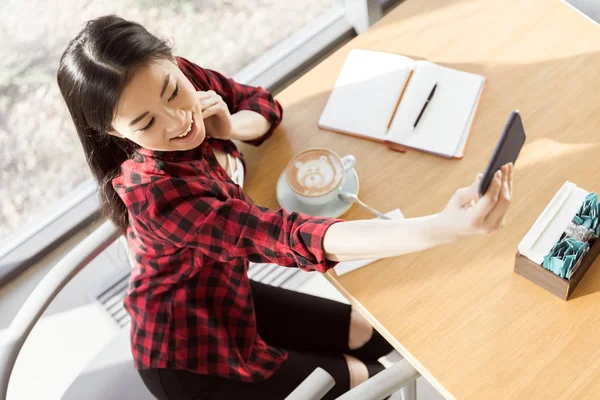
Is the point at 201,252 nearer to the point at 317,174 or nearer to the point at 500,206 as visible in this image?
the point at 317,174

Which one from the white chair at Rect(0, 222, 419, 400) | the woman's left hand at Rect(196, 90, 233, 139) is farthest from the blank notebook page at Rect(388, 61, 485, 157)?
the white chair at Rect(0, 222, 419, 400)

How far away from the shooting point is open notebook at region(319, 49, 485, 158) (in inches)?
51.3

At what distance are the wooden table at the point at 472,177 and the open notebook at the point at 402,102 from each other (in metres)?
0.02

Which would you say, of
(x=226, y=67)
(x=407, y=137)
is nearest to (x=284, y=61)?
(x=226, y=67)

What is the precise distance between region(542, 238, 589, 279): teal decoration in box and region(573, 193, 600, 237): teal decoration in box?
0.11 feet

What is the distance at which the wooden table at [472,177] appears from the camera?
3.47 feet

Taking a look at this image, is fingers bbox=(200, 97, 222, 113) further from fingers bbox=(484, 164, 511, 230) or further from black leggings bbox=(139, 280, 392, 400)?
fingers bbox=(484, 164, 511, 230)

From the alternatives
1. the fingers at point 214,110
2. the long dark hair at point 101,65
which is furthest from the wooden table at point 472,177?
the long dark hair at point 101,65

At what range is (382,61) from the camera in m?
1.43

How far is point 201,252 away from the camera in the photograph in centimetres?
122

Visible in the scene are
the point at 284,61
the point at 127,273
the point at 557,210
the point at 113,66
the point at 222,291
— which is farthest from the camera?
the point at 284,61

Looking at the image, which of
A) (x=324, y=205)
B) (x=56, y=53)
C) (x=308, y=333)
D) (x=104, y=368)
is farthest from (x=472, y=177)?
(x=56, y=53)

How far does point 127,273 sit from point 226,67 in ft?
2.32

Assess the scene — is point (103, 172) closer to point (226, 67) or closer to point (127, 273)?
point (127, 273)
